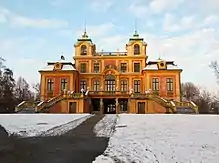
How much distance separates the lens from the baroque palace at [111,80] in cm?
4025

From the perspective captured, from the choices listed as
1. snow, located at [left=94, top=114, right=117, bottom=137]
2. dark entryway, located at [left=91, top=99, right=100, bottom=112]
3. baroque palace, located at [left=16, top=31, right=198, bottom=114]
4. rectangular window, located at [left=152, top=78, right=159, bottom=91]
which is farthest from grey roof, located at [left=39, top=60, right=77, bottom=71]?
snow, located at [left=94, top=114, right=117, bottom=137]

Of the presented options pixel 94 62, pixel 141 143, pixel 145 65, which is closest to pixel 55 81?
pixel 94 62

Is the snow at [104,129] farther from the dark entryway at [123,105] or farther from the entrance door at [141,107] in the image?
the dark entryway at [123,105]

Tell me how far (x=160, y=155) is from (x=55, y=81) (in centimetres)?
3969

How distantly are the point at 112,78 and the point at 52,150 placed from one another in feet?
130

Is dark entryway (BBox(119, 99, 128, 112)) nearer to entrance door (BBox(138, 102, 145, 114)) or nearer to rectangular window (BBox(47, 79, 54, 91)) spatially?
entrance door (BBox(138, 102, 145, 114))

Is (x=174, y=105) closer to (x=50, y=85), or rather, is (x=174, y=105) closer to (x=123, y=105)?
(x=123, y=105)

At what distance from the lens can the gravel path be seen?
271 inches

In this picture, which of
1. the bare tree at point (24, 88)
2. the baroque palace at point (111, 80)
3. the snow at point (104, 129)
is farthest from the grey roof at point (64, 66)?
the snow at point (104, 129)

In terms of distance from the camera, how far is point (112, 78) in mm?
47594

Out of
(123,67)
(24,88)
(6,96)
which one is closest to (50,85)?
(6,96)

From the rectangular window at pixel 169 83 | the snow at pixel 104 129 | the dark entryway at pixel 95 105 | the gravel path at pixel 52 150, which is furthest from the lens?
the rectangular window at pixel 169 83

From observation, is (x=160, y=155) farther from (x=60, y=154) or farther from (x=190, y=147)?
(x=60, y=154)

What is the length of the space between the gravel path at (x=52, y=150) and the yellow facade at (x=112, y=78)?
30.1 metres
